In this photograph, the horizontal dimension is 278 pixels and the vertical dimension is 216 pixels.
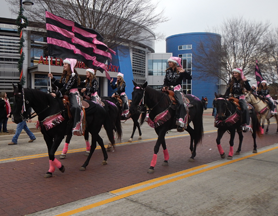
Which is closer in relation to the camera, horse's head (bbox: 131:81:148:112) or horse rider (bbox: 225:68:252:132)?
horse's head (bbox: 131:81:148:112)

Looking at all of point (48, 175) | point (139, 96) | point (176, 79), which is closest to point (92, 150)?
point (48, 175)

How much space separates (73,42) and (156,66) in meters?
41.1

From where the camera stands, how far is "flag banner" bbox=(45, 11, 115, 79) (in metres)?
6.99

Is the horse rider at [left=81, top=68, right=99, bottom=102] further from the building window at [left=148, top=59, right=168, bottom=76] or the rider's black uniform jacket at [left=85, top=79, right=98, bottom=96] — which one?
the building window at [left=148, top=59, right=168, bottom=76]

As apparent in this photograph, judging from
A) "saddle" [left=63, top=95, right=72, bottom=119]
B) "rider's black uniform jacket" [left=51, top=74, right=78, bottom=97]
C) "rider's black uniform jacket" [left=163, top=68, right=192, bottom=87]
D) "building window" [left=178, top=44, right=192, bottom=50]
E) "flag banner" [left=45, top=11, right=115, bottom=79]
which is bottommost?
"saddle" [left=63, top=95, right=72, bottom=119]

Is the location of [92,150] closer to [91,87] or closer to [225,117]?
[91,87]

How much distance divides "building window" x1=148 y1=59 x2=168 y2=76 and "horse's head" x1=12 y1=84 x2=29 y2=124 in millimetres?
42961

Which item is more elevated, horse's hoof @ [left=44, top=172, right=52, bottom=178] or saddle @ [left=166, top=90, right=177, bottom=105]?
saddle @ [left=166, top=90, right=177, bottom=105]

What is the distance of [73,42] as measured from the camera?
7.57 meters

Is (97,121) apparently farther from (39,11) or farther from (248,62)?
(248,62)

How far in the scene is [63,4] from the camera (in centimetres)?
1470

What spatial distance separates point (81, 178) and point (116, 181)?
841 millimetres

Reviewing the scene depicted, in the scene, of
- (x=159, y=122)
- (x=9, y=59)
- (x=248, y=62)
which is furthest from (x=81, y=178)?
(x=248, y=62)

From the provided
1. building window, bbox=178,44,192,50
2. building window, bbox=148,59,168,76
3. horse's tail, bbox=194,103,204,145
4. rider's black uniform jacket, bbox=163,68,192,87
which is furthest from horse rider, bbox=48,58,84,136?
building window, bbox=178,44,192,50
